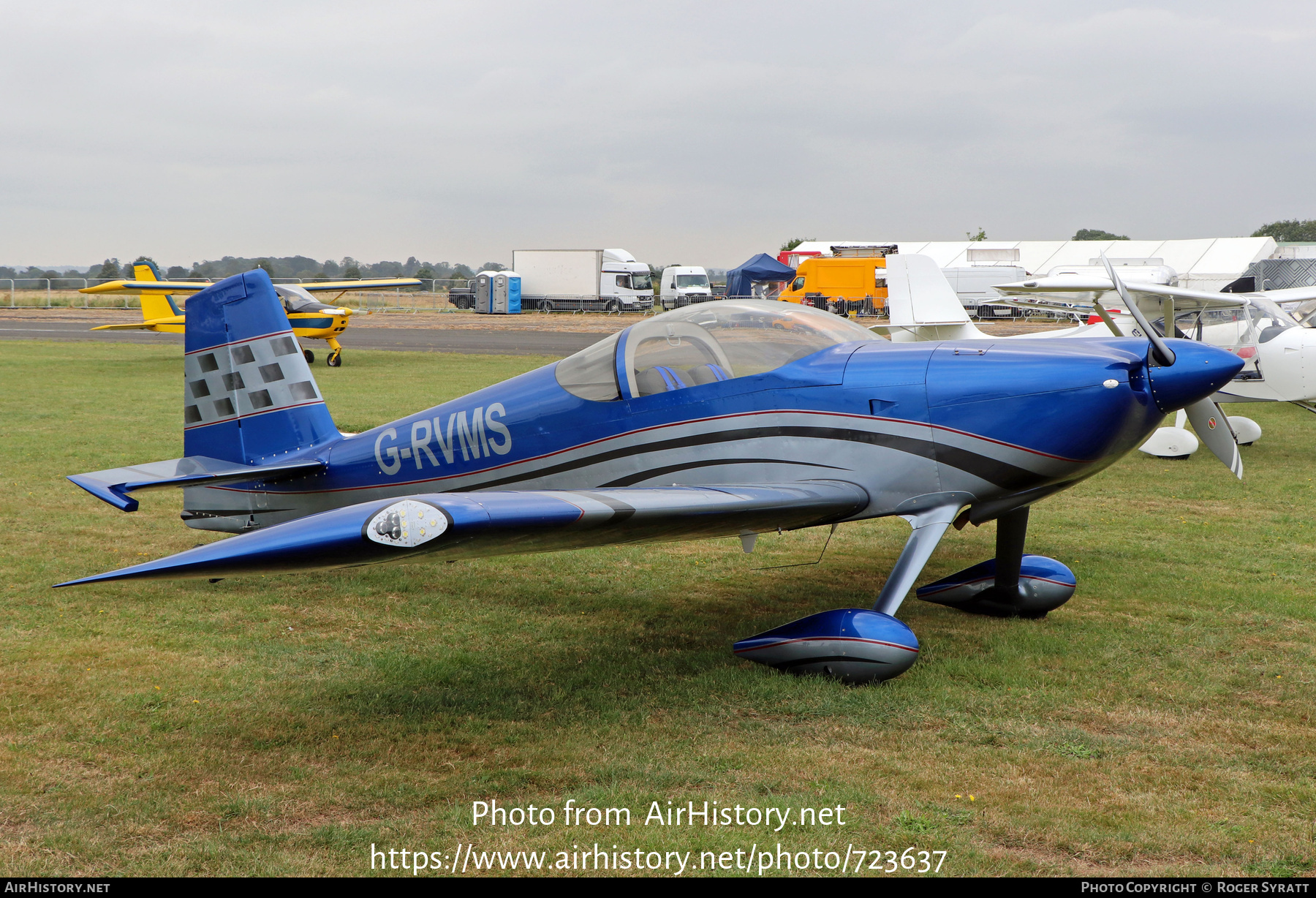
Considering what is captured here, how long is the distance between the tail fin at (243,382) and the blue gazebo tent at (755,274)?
1290 inches

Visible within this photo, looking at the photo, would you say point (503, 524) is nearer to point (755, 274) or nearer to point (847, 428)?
point (847, 428)

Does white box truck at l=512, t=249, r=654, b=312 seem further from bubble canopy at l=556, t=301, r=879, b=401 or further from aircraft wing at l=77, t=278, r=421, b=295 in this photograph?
bubble canopy at l=556, t=301, r=879, b=401

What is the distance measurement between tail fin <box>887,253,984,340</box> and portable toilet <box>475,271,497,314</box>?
123 ft

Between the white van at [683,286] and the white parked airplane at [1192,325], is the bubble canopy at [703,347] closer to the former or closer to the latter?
the white parked airplane at [1192,325]

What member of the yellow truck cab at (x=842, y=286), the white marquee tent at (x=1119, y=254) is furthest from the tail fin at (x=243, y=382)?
the white marquee tent at (x=1119, y=254)

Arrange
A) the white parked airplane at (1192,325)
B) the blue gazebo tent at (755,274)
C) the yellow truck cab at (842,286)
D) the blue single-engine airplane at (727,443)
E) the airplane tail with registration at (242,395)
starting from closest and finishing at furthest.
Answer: the blue single-engine airplane at (727,443) < the airplane tail with registration at (242,395) < the white parked airplane at (1192,325) < the blue gazebo tent at (755,274) < the yellow truck cab at (842,286)

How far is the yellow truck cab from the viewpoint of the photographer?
40.7 metres

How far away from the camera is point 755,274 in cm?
3900

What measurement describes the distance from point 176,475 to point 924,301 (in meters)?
9.80

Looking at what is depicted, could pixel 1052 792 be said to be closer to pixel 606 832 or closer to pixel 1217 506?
pixel 606 832

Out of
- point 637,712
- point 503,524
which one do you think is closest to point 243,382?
point 503,524

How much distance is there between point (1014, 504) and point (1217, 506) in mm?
5501

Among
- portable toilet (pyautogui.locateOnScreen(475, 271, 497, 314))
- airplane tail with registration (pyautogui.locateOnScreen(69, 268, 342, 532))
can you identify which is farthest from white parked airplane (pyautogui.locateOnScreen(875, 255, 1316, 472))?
portable toilet (pyautogui.locateOnScreen(475, 271, 497, 314))

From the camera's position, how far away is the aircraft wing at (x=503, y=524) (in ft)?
11.4
